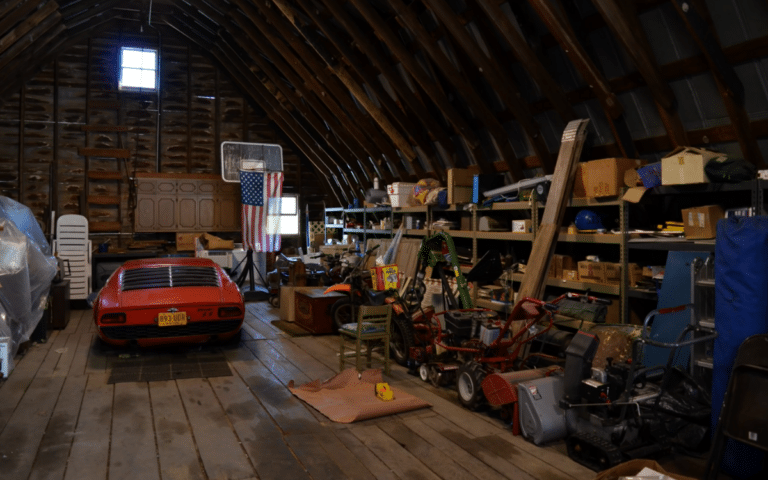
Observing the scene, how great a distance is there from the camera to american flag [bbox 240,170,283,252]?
1116 centimetres

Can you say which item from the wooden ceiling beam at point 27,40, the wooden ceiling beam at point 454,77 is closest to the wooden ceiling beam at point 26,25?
the wooden ceiling beam at point 27,40

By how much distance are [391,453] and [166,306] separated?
325 cm

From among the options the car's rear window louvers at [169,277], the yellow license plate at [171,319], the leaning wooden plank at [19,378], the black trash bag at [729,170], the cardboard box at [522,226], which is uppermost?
the black trash bag at [729,170]

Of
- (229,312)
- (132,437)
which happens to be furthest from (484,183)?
(132,437)

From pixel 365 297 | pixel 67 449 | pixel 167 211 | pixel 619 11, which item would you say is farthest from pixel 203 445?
pixel 167 211

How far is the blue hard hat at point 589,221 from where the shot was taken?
5.68 metres

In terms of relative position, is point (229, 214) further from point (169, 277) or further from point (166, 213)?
point (169, 277)

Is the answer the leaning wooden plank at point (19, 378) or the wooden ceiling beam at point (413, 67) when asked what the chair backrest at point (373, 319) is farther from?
the wooden ceiling beam at point (413, 67)

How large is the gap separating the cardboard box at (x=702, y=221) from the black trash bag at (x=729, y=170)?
0.80 feet

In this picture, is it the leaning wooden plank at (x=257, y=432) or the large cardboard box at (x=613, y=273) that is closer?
the leaning wooden plank at (x=257, y=432)

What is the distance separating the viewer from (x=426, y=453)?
3447 millimetres

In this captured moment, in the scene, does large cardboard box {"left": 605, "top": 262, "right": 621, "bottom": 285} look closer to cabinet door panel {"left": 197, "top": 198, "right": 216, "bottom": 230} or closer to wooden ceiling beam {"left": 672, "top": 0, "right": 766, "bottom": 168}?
wooden ceiling beam {"left": 672, "top": 0, "right": 766, "bottom": 168}

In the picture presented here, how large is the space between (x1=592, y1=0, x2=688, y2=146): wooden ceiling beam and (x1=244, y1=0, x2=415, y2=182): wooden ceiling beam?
530 cm

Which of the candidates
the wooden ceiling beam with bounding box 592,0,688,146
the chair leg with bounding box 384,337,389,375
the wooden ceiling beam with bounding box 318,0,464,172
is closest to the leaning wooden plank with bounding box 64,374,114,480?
the chair leg with bounding box 384,337,389,375
